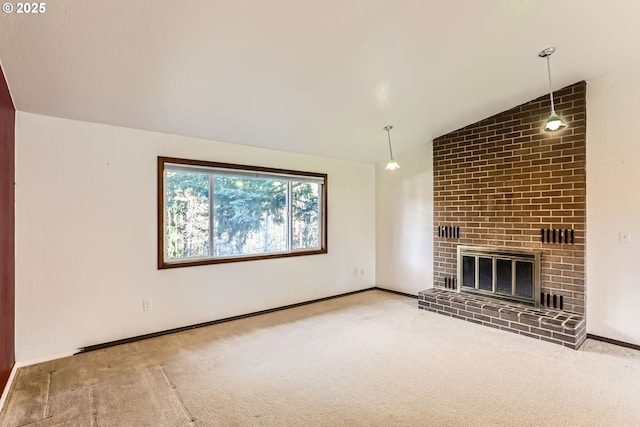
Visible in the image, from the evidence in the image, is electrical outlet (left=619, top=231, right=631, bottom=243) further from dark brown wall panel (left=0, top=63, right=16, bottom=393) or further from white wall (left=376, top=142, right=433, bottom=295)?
dark brown wall panel (left=0, top=63, right=16, bottom=393)

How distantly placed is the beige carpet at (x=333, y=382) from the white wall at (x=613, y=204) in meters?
0.36

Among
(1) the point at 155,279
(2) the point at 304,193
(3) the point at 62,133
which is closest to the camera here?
(3) the point at 62,133

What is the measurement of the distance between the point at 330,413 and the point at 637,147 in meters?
3.91

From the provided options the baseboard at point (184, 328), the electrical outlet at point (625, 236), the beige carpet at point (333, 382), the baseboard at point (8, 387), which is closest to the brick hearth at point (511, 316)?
the beige carpet at point (333, 382)

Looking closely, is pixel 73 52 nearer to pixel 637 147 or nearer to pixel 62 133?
pixel 62 133

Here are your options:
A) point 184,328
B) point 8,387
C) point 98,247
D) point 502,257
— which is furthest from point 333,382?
point 502,257

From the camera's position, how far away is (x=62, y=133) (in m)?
3.04

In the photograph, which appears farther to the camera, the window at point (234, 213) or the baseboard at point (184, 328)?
the window at point (234, 213)

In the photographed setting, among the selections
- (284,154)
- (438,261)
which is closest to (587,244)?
(438,261)

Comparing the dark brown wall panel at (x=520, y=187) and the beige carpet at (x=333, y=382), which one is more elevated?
the dark brown wall panel at (x=520, y=187)

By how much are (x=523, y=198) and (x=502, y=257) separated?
78 cm

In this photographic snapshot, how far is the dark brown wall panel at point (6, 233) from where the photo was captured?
239 centimetres

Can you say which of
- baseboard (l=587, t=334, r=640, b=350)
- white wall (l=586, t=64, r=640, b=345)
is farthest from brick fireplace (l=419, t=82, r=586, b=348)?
baseboard (l=587, t=334, r=640, b=350)

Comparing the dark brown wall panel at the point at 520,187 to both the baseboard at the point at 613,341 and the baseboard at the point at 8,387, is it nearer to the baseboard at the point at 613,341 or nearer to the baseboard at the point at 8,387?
the baseboard at the point at 613,341
